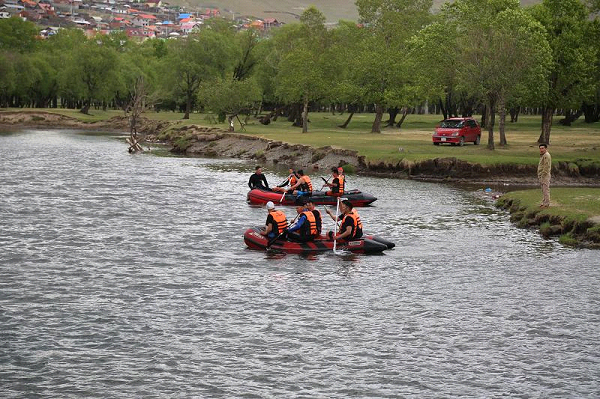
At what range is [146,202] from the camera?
46156 mm

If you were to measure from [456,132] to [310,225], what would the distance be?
40918 mm

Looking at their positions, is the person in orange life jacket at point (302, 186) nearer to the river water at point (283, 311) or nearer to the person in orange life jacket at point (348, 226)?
the river water at point (283, 311)

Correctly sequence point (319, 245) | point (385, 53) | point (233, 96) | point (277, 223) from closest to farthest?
point (319, 245)
point (277, 223)
point (385, 53)
point (233, 96)

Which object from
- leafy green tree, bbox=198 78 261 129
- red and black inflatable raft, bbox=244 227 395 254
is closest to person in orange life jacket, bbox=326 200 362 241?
red and black inflatable raft, bbox=244 227 395 254

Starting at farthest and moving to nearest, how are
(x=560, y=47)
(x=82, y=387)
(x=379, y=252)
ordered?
(x=560, y=47), (x=379, y=252), (x=82, y=387)

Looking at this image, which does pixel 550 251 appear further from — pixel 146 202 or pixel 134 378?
pixel 146 202

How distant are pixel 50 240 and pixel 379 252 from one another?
42.6 feet

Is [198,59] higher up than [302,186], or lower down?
higher up

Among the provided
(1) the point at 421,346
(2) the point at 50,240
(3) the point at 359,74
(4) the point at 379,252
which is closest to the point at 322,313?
(1) the point at 421,346

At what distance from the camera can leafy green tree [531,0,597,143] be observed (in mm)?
69625

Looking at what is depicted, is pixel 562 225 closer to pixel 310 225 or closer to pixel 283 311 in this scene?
pixel 310 225

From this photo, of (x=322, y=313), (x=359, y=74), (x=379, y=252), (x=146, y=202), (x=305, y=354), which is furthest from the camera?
(x=359, y=74)

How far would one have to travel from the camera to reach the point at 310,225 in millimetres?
31016

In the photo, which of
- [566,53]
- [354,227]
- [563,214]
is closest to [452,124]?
[566,53]
